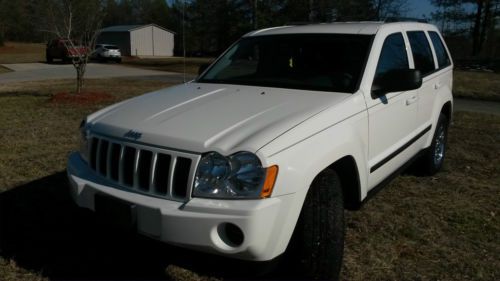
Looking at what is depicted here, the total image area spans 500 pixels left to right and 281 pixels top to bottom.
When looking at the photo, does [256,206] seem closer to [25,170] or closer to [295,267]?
[295,267]

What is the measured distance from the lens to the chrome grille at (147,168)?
8.22ft

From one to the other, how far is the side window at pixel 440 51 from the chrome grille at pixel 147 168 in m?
3.68

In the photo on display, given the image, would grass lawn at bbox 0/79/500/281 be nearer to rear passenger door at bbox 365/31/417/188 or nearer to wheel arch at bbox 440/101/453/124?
rear passenger door at bbox 365/31/417/188

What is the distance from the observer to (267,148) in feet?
8.05

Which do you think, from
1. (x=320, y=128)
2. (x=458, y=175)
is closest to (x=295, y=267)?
(x=320, y=128)

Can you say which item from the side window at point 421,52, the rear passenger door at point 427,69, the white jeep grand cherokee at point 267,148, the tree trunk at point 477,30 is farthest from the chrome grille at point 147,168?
the tree trunk at point 477,30

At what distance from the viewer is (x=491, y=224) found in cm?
404

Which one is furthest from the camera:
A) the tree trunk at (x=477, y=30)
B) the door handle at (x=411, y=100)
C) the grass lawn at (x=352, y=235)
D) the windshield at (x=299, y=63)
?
the tree trunk at (x=477, y=30)

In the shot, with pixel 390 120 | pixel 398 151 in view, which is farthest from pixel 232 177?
pixel 398 151

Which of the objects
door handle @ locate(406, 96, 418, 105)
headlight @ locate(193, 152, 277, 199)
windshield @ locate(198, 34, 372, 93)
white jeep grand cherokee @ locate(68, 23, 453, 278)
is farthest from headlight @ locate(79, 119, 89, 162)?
door handle @ locate(406, 96, 418, 105)

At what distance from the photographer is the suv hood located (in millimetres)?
2566

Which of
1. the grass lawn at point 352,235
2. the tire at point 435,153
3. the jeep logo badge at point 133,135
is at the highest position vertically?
the jeep logo badge at point 133,135

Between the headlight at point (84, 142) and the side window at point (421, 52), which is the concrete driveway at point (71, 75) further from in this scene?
the headlight at point (84, 142)

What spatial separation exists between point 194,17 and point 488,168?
5076 cm
